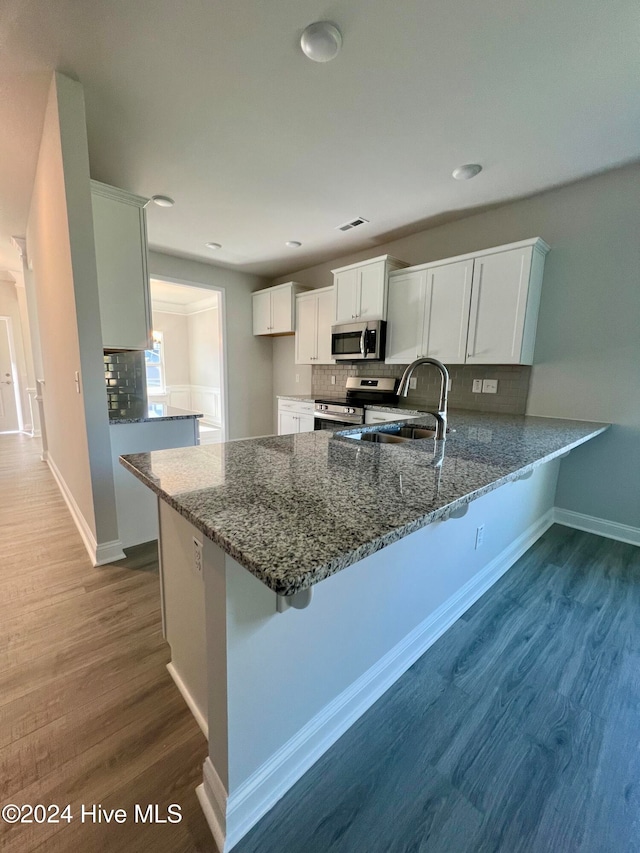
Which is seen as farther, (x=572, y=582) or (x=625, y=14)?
(x=572, y=582)

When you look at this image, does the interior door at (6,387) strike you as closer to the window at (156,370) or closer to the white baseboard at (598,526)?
the window at (156,370)

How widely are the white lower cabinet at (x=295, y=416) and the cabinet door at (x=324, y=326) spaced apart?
26.0 inches

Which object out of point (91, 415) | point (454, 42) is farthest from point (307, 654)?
point (454, 42)

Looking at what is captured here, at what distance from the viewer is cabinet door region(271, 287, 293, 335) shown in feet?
15.2

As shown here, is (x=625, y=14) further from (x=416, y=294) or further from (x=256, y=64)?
(x=416, y=294)

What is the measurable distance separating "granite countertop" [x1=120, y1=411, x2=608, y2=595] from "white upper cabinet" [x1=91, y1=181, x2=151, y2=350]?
1.59m

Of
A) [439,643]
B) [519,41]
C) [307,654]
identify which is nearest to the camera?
[307,654]

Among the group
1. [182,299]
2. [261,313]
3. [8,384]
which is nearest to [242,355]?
Answer: [261,313]

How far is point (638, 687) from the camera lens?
140 centimetres

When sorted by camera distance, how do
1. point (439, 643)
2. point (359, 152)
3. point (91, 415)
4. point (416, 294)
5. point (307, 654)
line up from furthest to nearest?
point (416, 294), point (359, 152), point (91, 415), point (439, 643), point (307, 654)

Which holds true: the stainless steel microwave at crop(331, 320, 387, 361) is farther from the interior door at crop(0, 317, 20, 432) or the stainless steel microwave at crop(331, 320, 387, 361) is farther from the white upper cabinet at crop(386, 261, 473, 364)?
the interior door at crop(0, 317, 20, 432)

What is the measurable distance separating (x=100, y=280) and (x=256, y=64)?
1564 millimetres

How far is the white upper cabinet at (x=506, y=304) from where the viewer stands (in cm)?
261

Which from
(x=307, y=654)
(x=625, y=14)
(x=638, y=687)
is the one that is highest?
(x=625, y=14)
